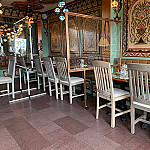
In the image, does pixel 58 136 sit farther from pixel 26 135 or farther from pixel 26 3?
pixel 26 3

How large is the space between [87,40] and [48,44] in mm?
3526

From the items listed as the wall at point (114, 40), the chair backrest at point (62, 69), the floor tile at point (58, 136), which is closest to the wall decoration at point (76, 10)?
the chair backrest at point (62, 69)

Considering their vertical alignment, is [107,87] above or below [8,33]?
below

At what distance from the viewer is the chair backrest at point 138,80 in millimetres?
1979

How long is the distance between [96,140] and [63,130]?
0.59 meters

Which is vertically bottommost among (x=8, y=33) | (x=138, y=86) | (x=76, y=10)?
(x=138, y=86)

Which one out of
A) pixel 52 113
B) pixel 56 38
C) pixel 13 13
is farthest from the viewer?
pixel 56 38

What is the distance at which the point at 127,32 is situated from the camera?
11.9 ft

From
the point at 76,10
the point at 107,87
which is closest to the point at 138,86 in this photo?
the point at 107,87

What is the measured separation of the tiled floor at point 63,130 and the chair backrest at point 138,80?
2.02 ft

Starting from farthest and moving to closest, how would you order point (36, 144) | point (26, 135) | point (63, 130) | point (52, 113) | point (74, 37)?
point (74, 37)
point (52, 113)
point (63, 130)
point (26, 135)
point (36, 144)

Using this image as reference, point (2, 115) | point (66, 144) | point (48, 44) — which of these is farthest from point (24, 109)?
point (48, 44)

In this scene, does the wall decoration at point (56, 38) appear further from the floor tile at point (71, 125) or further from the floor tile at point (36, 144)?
the floor tile at point (36, 144)

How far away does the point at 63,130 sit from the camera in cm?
258
